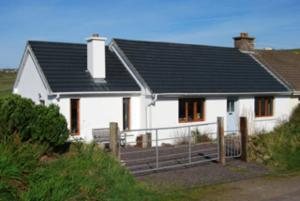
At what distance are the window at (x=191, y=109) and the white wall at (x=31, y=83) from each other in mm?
6759

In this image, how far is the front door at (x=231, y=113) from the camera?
2427 centimetres

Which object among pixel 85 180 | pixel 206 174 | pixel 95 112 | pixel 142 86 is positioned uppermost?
pixel 142 86

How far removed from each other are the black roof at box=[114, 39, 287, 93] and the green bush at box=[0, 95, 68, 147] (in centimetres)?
897

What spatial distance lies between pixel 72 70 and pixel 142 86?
334 cm

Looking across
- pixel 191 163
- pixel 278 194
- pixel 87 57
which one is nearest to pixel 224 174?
pixel 191 163

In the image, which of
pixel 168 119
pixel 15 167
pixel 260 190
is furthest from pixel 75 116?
pixel 15 167

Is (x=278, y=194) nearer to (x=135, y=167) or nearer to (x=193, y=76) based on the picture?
(x=135, y=167)

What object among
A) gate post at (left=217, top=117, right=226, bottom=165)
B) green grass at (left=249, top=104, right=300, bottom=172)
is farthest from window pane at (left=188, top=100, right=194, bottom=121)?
gate post at (left=217, top=117, right=226, bottom=165)

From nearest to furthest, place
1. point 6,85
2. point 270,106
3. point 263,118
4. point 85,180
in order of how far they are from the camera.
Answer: point 85,180, point 263,118, point 270,106, point 6,85

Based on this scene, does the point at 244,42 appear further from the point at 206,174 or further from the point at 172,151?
the point at 206,174

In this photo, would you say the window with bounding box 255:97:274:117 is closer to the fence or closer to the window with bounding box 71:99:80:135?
the fence

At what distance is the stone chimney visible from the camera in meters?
30.2

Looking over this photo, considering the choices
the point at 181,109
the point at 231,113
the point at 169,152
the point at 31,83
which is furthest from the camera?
the point at 231,113

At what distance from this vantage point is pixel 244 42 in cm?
3025
